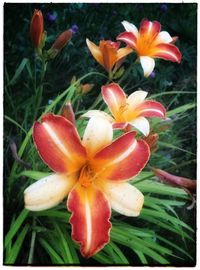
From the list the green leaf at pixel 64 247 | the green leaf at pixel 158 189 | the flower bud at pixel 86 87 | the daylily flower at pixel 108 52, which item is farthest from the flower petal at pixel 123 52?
the green leaf at pixel 64 247

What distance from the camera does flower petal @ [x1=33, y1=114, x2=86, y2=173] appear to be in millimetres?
900

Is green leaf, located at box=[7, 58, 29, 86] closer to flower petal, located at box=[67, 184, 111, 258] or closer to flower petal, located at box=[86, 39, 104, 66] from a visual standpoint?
flower petal, located at box=[86, 39, 104, 66]

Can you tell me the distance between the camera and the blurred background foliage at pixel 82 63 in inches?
47.4

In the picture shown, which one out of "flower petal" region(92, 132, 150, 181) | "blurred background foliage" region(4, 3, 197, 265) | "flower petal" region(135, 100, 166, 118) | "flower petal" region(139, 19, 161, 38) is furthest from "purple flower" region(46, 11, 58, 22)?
"flower petal" region(92, 132, 150, 181)

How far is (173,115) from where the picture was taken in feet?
4.45

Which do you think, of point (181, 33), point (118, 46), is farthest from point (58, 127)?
point (181, 33)

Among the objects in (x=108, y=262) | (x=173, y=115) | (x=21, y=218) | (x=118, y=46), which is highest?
(x=118, y=46)

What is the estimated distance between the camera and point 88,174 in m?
0.96

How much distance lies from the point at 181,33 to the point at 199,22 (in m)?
0.06

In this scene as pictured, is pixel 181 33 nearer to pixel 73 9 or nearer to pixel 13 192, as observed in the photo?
pixel 73 9

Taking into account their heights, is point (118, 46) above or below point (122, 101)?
above

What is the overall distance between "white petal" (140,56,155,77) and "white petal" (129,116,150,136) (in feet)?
0.50

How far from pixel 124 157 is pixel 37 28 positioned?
0.39 m

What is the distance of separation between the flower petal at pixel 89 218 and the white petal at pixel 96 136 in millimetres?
88
